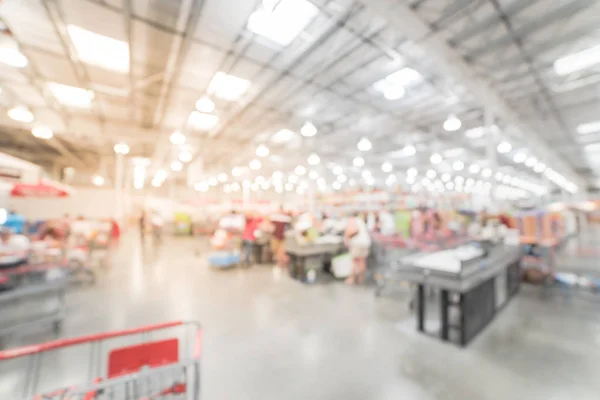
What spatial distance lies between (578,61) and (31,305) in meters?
10.1

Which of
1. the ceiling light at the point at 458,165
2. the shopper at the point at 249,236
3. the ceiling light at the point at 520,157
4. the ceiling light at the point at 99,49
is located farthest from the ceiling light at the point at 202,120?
the ceiling light at the point at 520,157

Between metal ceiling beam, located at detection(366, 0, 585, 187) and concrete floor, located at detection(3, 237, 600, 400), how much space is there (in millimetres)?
4511

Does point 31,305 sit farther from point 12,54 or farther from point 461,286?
point 461,286

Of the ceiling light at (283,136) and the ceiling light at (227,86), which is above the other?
the ceiling light at (227,86)

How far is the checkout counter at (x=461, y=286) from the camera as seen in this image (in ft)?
9.58

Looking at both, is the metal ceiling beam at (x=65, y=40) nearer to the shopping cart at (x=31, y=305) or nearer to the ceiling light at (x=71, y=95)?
the ceiling light at (x=71, y=95)

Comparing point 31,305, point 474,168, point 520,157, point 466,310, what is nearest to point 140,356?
point 31,305

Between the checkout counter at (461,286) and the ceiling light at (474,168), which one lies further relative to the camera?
the ceiling light at (474,168)

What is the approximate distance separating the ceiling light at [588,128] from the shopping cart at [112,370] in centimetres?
1285

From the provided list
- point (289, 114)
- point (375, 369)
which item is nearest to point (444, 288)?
point (375, 369)

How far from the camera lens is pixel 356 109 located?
732 cm

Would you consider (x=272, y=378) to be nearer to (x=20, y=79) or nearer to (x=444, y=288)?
(x=444, y=288)

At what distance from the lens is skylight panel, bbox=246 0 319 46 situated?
138 inches

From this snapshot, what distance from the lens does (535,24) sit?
3836 mm
